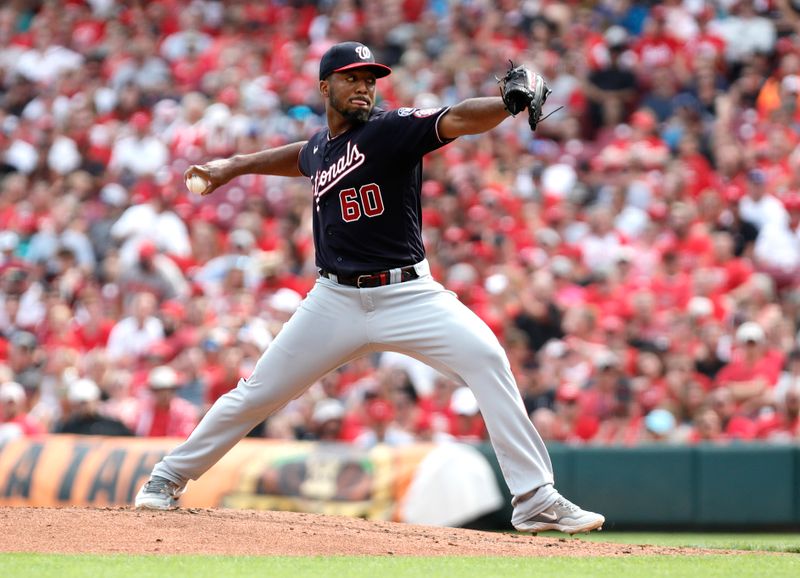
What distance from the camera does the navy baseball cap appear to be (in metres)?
5.29

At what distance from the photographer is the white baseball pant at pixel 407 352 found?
523cm

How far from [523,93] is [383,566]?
5.81ft

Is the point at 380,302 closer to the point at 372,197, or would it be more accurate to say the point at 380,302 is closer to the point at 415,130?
the point at 372,197

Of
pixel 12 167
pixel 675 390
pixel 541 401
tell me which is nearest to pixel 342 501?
pixel 541 401

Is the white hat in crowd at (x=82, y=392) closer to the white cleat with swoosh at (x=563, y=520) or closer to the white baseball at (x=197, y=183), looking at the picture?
the white baseball at (x=197, y=183)

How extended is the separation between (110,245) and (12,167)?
106 inches

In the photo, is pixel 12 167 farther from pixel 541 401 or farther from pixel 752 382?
pixel 752 382

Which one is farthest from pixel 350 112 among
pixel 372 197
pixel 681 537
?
pixel 681 537

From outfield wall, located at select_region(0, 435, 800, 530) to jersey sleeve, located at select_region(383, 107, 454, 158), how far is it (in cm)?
380

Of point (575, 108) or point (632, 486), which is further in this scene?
Answer: point (575, 108)

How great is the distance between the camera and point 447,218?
39.8ft

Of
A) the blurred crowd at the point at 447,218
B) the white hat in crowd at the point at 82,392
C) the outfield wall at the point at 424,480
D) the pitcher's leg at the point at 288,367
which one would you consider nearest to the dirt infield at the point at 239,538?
the pitcher's leg at the point at 288,367

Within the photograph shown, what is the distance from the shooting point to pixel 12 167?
15.2 m

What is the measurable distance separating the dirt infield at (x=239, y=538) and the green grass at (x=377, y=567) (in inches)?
8.4
